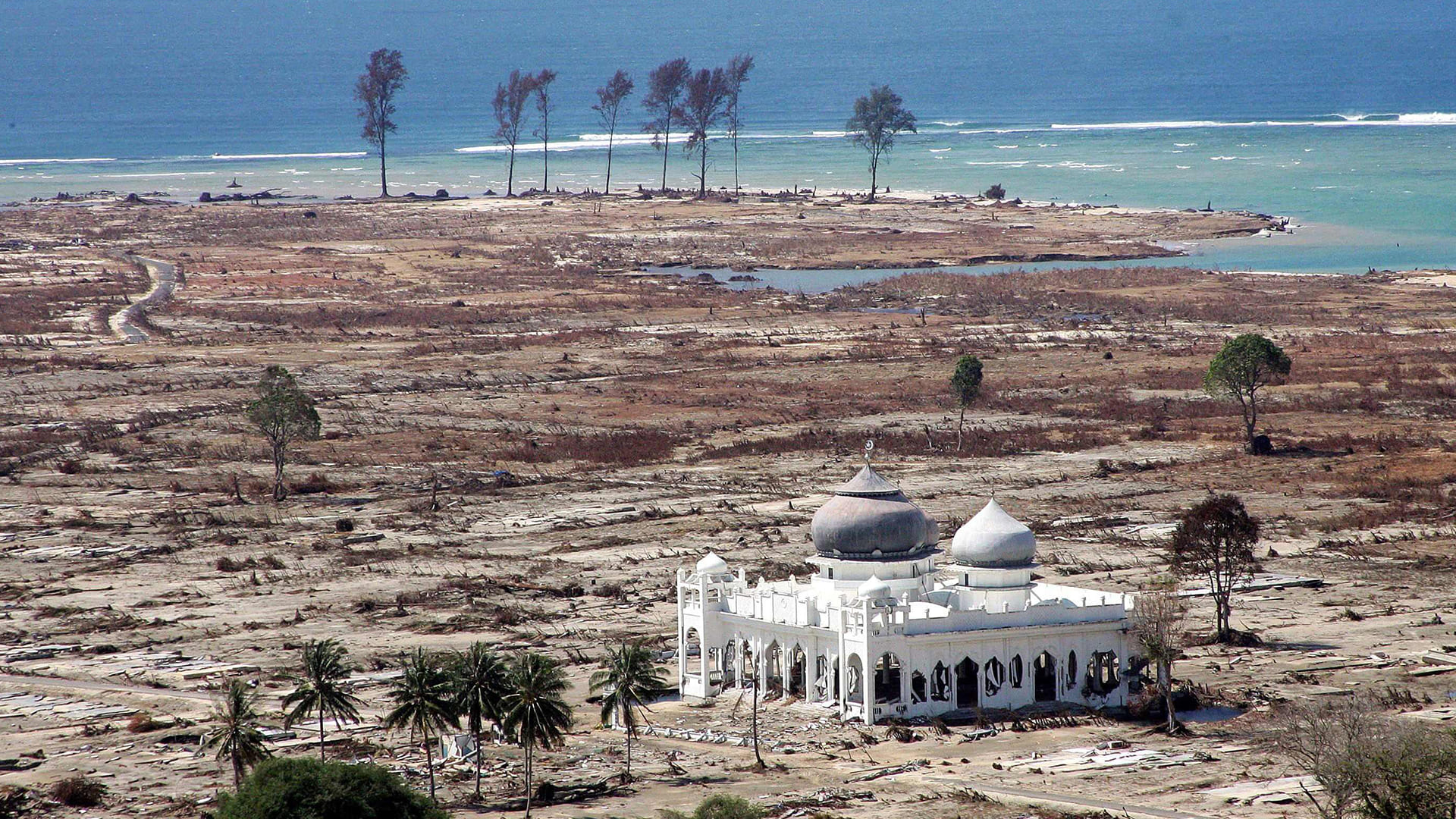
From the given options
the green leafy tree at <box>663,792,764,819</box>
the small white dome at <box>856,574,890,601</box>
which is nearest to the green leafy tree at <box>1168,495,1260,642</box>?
the small white dome at <box>856,574,890,601</box>

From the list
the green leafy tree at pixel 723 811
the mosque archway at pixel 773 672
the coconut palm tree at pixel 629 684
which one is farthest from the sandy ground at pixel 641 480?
the green leafy tree at pixel 723 811

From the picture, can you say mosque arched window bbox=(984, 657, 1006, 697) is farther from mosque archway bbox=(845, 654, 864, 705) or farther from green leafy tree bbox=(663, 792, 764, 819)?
green leafy tree bbox=(663, 792, 764, 819)

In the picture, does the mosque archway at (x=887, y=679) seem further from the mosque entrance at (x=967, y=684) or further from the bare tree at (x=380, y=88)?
the bare tree at (x=380, y=88)

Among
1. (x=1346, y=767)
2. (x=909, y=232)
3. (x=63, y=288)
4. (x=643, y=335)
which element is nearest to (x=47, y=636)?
(x=1346, y=767)

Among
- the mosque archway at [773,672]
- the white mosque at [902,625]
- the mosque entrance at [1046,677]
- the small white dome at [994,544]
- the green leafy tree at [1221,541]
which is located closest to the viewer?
the white mosque at [902,625]

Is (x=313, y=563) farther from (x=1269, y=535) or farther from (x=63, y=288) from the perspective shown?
(x=63, y=288)
